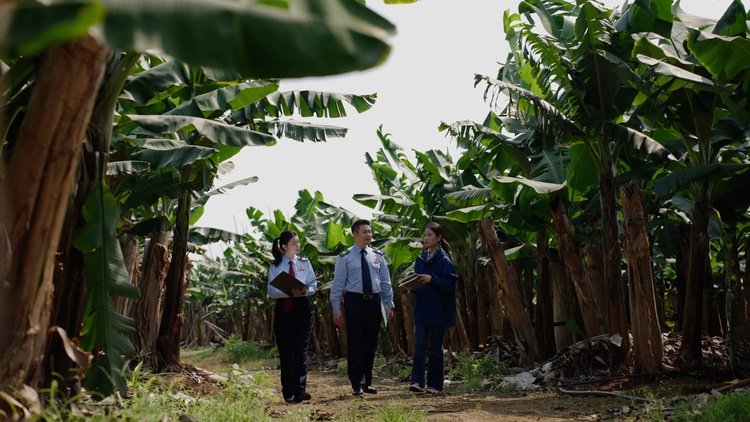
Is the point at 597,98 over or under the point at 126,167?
over

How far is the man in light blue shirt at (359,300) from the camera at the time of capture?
820 centimetres

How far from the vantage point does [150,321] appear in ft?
31.1

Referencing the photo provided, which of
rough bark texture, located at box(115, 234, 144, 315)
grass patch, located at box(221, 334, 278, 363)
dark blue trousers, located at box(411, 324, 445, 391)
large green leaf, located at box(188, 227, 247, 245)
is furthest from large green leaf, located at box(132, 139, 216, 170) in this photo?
grass patch, located at box(221, 334, 278, 363)

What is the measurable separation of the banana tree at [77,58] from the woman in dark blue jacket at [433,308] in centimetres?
496

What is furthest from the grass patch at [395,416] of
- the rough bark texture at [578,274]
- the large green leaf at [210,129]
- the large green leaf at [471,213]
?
the large green leaf at [471,213]

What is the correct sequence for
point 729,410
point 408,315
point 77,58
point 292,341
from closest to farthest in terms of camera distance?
1. point 77,58
2. point 729,410
3. point 292,341
4. point 408,315

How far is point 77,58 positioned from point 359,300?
17.2 ft

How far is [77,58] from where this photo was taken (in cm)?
346

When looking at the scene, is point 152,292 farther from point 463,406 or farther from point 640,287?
point 640,287

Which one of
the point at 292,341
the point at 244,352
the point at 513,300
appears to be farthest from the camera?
the point at 244,352

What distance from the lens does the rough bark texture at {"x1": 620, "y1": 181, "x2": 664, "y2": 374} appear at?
26.7ft

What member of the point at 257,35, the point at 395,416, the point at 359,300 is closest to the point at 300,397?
the point at 359,300

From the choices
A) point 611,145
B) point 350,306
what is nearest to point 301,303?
point 350,306

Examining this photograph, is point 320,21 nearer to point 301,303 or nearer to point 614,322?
point 301,303
